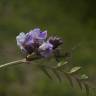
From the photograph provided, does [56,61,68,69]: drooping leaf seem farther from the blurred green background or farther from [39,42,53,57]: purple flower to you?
the blurred green background

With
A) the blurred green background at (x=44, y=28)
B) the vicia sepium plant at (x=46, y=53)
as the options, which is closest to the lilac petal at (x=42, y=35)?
the vicia sepium plant at (x=46, y=53)

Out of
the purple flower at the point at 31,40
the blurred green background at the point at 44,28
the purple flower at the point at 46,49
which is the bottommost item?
the blurred green background at the point at 44,28

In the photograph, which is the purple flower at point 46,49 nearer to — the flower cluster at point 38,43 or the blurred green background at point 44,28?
the flower cluster at point 38,43

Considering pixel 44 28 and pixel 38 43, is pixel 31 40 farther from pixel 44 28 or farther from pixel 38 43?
pixel 44 28

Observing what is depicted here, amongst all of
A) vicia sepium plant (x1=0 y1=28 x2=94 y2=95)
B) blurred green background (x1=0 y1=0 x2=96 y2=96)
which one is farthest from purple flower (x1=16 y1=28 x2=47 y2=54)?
blurred green background (x1=0 y1=0 x2=96 y2=96)

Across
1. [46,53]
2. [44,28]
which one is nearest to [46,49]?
[46,53]

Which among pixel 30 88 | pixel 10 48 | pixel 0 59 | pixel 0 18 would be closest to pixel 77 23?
pixel 0 18
